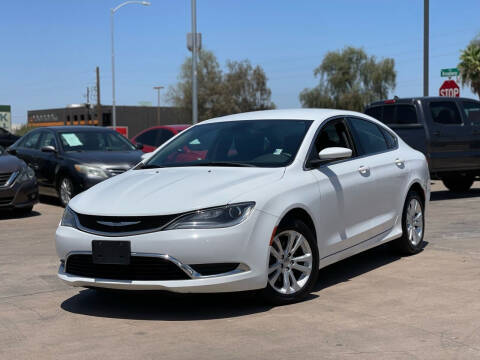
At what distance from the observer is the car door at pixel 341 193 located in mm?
6086

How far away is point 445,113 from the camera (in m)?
13.9

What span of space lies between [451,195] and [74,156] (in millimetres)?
7259

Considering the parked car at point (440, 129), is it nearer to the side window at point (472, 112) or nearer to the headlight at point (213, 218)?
the side window at point (472, 112)

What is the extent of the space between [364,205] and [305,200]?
3.73 ft

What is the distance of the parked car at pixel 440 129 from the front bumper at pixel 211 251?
871 cm

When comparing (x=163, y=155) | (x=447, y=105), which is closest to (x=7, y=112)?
(x=447, y=105)

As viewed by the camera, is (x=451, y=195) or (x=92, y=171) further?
(x=451, y=195)

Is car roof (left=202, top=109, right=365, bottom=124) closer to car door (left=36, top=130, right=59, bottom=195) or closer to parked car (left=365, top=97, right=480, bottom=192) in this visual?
parked car (left=365, top=97, right=480, bottom=192)

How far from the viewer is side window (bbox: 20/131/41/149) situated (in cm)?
1472

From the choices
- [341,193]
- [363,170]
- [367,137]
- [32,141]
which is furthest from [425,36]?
[341,193]

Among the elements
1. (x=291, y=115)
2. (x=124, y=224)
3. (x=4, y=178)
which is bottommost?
(x=4, y=178)

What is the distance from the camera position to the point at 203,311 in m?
5.52

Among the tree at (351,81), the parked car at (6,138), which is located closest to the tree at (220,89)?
the tree at (351,81)

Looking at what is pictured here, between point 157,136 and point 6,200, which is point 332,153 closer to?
point 6,200
